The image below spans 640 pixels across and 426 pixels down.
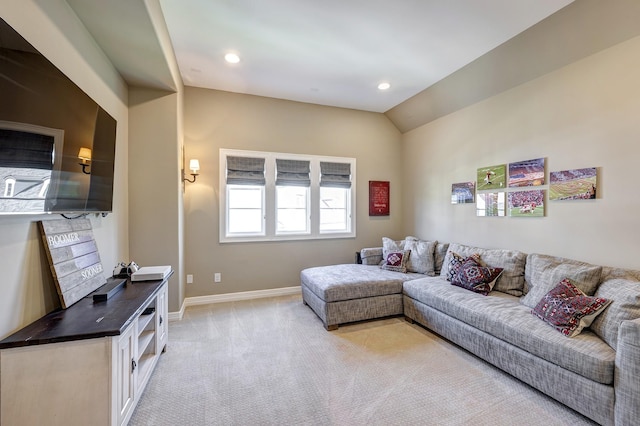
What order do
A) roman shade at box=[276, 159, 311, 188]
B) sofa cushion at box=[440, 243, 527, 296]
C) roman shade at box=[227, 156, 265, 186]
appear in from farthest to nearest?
roman shade at box=[276, 159, 311, 188] < roman shade at box=[227, 156, 265, 186] < sofa cushion at box=[440, 243, 527, 296]

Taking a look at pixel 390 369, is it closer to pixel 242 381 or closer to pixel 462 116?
pixel 242 381

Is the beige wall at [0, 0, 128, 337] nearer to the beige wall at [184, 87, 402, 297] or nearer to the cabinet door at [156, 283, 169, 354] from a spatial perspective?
the cabinet door at [156, 283, 169, 354]

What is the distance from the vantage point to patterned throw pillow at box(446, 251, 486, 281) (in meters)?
3.24

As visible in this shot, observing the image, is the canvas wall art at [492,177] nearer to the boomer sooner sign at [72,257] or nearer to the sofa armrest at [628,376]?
the sofa armrest at [628,376]

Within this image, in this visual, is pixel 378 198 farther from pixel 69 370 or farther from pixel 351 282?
pixel 69 370

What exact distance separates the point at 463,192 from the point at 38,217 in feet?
14.5

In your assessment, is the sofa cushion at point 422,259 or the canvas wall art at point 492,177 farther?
the sofa cushion at point 422,259

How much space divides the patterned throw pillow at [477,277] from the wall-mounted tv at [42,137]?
11.8ft

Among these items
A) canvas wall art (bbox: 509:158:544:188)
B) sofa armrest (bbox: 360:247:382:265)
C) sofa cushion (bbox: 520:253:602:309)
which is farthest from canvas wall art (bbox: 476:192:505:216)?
sofa armrest (bbox: 360:247:382:265)

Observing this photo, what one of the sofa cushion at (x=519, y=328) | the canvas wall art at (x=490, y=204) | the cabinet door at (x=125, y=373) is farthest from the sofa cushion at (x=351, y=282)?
the cabinet door at (x=125, y=373)

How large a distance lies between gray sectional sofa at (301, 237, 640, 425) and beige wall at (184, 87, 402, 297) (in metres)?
0.82

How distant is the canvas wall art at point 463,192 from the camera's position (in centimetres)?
380

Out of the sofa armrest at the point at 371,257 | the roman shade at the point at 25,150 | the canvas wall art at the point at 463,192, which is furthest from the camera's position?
the sofa armrest at the point at 371,257

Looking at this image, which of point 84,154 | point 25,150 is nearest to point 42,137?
point 25,150
